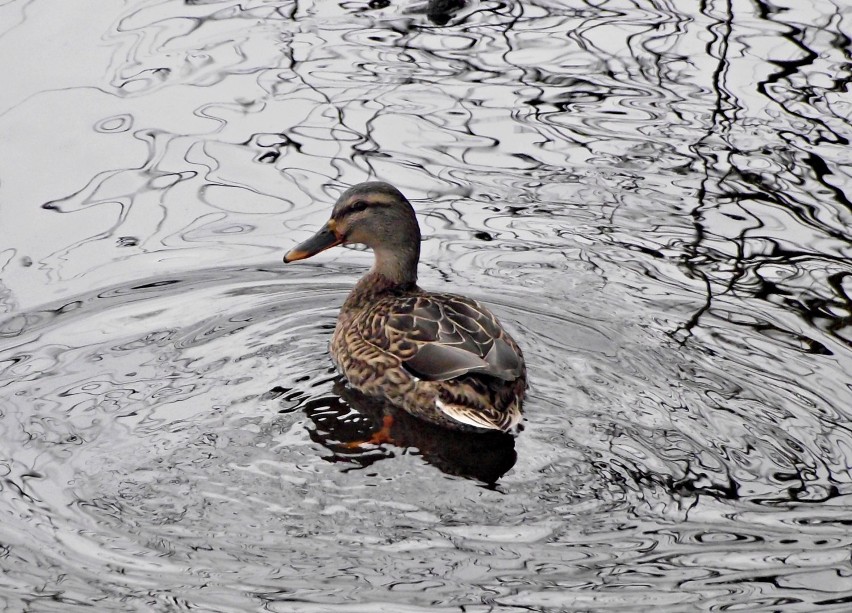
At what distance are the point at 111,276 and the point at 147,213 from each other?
816mm

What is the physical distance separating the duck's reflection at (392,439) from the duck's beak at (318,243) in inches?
36.8

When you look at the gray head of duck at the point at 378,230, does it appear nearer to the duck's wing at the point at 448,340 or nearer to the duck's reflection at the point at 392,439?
the duck's wing at the point at 448,340

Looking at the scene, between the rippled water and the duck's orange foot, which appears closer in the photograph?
the rippled water

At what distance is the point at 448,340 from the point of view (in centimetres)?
667

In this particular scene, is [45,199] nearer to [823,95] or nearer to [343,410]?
[343,410]

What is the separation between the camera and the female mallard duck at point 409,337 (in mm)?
6520

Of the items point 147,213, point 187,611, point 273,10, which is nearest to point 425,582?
point 187,611

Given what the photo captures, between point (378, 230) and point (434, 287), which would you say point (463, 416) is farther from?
point (434, 287)

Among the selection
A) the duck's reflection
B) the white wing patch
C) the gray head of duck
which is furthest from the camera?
the gray head of duck

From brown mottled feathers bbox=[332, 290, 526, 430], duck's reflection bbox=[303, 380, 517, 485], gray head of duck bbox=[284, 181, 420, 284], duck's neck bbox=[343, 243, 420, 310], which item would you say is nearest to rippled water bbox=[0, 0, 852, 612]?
duck's reflection bbox=[303, 380, 517, 485]

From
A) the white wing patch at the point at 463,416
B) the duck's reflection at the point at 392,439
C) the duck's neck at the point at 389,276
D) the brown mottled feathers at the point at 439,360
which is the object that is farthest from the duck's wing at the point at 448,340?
the duck's neck at the point at 389,276

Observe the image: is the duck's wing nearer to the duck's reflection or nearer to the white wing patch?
the white wing patch

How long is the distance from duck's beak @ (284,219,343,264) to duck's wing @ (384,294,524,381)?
2.34ft

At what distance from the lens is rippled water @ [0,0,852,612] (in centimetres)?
546
